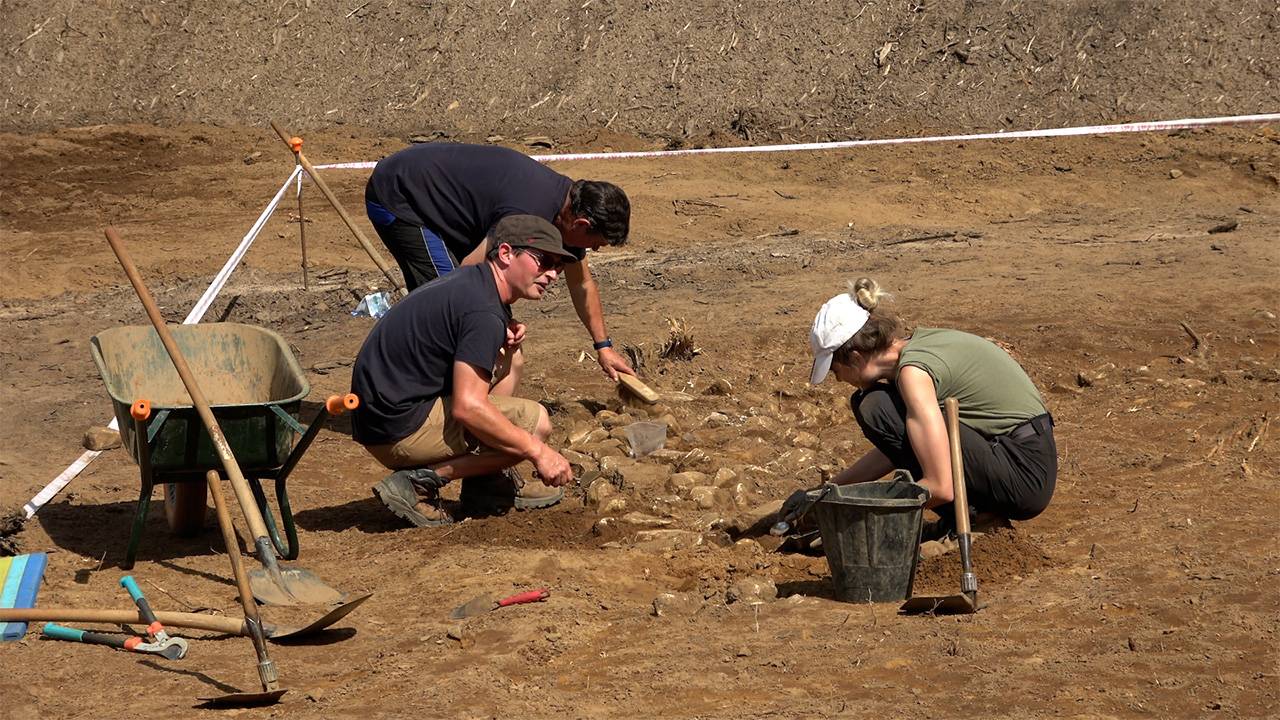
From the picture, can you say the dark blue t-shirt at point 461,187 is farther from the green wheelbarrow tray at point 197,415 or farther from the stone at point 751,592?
the stone at point 751,592

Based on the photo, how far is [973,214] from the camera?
1192 centimetres

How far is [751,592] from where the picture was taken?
4863mm

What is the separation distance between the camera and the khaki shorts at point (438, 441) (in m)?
5.75

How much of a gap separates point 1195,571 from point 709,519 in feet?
6.57

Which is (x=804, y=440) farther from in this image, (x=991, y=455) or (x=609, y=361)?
(x=991, y=455)

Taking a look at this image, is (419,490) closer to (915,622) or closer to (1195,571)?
(915,622)

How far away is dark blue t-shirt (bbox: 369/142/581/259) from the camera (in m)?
6.22

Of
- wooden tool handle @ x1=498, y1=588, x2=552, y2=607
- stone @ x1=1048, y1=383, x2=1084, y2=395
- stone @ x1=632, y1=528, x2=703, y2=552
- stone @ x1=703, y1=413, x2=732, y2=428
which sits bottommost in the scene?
stone @ x1=1048, y1=383, x2=1084, y2=395

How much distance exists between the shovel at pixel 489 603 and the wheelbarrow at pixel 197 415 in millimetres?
858

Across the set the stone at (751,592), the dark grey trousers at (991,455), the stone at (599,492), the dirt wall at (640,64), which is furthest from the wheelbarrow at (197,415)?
the dirt wall at (640,64)

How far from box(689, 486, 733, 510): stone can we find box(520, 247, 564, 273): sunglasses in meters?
1.26

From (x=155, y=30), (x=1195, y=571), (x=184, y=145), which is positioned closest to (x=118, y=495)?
(x=1195, y=571)

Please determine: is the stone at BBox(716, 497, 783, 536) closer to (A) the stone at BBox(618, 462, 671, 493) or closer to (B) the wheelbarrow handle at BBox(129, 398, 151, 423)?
(A) the stone at BBox(618, 462, 671, 493)

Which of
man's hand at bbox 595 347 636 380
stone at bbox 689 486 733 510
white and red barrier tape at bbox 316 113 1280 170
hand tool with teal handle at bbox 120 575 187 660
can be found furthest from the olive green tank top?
white and red barrier tape at bbox 316 113 1280 170
